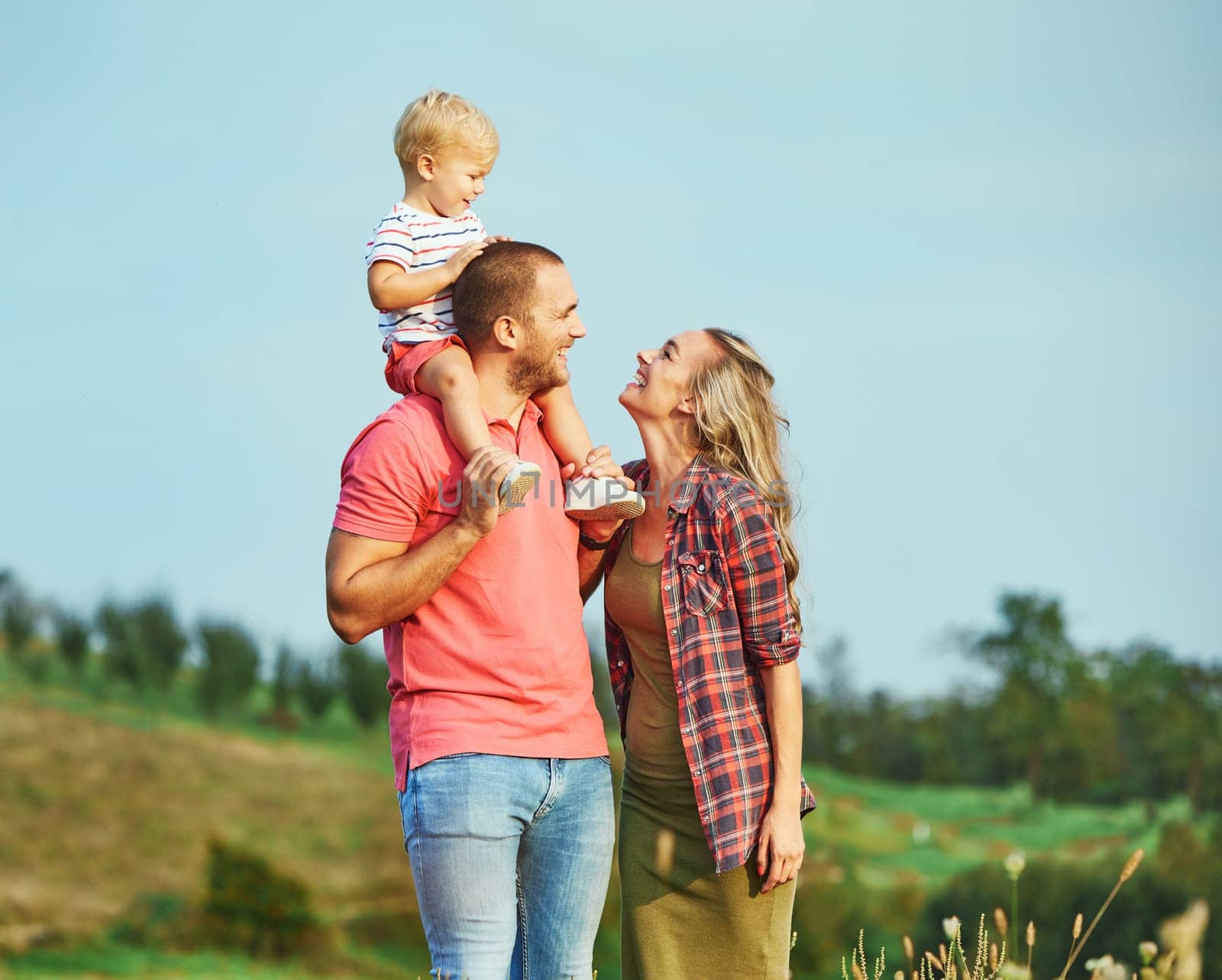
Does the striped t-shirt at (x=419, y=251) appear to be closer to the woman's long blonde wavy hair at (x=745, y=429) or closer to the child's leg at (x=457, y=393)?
the child's leg at (x=457, y=393)

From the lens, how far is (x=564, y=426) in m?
3.39

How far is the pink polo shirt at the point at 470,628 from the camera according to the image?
9.65 ft

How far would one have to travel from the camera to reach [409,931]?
26844 mm

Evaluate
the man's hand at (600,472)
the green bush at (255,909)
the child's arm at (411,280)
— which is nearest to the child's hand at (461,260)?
the child's arm at (411,280)

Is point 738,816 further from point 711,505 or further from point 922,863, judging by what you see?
point 922,863

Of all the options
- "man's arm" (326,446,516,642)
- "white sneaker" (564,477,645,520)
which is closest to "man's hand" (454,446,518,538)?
"man's arm" (326,446,516,642)

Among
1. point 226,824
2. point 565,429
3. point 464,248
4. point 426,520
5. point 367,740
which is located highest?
point 464,248

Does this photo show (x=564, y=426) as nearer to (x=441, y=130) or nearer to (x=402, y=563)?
(x=402, y=563)

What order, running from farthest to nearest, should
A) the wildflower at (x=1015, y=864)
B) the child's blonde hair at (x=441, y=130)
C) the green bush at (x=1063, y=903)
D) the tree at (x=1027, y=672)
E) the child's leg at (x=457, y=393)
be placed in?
the tree at (x=1027, y=672) < the green bush at (x=1063, y=903) < the child's blonde hair at (x=441, y=130) < the child's leg at (x=457, y=393) < the wildflower at (x=1015, y=864)

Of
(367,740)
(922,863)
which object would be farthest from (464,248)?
(367,740)

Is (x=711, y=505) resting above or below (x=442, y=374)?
below

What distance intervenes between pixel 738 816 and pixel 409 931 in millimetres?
25382

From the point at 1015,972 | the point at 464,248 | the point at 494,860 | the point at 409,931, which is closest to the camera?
the point at 1015,972

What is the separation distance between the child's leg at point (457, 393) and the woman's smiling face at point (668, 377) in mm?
548
